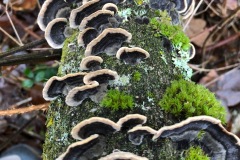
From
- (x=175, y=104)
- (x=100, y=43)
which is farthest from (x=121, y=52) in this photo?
(x=175, y=104)

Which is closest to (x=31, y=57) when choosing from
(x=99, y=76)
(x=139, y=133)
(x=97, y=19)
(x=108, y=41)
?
(x=97, y=19)

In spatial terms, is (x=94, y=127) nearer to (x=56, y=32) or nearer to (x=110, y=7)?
(x=110, y=7)

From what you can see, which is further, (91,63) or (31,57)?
(31,57)

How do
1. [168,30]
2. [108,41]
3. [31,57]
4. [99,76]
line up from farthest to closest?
[31,57] < [168,30] < [108,41] < [99,76]

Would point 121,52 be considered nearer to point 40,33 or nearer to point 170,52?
point 170,52

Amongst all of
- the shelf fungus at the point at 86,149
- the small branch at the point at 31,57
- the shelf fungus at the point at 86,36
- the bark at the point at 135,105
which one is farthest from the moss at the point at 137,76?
the small branch at the point at 31,57
